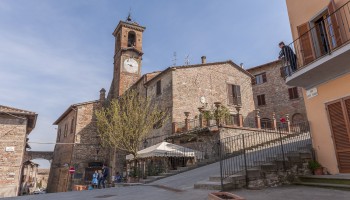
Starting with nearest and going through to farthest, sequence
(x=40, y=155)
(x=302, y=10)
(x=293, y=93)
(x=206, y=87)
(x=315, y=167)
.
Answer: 1. (x=315, y=167)
2. (x=302, y=10)
3. (x=206, y=87)
4. (x=293, y=93)
5. (x=40, y=155)

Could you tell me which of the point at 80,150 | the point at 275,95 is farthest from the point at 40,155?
the point at 275,95

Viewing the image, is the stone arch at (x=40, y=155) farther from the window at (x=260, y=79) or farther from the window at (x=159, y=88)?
the window at (x=260, y=79)

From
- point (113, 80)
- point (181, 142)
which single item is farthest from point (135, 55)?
point (181, 142)

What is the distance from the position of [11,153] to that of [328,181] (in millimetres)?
18848

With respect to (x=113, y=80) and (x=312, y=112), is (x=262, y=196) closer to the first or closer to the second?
(x=312, y=112)

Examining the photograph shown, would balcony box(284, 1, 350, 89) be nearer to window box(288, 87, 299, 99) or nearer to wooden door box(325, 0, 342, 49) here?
wooden door box(325, 0, 342, 49)

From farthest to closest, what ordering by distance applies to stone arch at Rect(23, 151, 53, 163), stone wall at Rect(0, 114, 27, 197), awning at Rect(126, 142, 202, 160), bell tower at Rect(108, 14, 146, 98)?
1. stone arch at Rect(23, 151, 53, 163)
2. bell tower at Rect(108, 14, 146, 98)
3. stone wall at Rect(0, 114, 27, 197)
4. awning at Rect(126, 142, 202, 160)

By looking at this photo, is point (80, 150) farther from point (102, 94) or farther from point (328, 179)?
point (328, 179)

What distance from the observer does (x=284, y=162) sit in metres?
7.84

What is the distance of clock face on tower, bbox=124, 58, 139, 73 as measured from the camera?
28.8m

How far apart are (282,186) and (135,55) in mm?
25097

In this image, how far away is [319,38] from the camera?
26.7ft

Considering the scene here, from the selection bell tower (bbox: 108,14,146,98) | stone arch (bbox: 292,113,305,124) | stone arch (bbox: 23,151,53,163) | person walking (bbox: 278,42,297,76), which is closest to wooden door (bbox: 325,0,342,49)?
person walking (bbox: 278,42,297,76)

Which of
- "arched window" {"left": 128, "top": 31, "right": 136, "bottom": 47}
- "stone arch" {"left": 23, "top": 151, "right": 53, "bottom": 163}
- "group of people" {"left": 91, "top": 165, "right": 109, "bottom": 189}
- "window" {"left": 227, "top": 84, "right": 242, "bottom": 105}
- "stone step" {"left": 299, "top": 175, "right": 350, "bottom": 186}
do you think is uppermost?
"arched window" {"left": 128, "top": 31, "right": 136, "bottom": 47}
